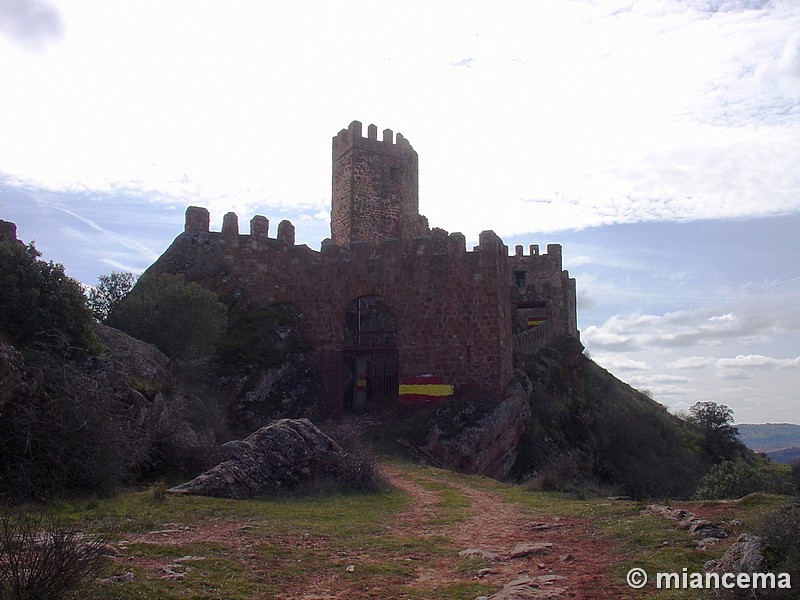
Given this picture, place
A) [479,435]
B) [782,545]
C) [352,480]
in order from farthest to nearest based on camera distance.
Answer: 1. [479,435]
2. [352,480]
3. [782,545]

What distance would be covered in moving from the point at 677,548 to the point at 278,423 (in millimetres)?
8502

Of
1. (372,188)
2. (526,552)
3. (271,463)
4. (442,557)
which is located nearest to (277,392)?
(271,463)

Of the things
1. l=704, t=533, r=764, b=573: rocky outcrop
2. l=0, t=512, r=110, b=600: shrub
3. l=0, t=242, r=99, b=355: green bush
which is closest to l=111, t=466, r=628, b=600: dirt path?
l=704, t=533, r=764, b=573: rocky outcrop

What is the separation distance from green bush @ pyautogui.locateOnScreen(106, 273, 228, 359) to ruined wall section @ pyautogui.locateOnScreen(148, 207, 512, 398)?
4.67 metres

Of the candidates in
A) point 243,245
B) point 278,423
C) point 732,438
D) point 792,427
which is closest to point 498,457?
point 278,423

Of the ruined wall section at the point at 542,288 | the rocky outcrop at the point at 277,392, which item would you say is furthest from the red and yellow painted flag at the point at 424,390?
the ruined wall section at the point at 542,288

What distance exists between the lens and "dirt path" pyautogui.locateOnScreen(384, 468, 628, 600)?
Result: 23.0 feet

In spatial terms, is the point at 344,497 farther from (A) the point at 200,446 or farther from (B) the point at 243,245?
(B) the point at 243,245

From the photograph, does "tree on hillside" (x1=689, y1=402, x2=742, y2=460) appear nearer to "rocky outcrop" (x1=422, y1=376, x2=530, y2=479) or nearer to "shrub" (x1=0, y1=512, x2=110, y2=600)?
"rocky outcrop" (x1=422, y1=376, x2=530, y2=479)

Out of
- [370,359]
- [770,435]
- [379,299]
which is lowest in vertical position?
[770,435]

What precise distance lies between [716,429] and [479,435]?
18264mm

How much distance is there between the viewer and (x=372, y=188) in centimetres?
3553

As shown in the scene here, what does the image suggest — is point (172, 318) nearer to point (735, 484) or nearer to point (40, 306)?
point (40, 306)

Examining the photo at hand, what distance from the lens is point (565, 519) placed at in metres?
11.0
